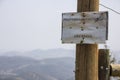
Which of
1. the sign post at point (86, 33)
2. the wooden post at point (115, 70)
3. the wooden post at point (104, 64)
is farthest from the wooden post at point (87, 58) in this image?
the wooden post at point (115, 70)

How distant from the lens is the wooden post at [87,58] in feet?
14.5

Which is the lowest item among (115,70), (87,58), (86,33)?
(115,70)

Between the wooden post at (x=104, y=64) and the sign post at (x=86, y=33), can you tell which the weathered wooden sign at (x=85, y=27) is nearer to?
the sign post at (x=86, y=33)

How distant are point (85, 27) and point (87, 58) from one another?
0.32 m

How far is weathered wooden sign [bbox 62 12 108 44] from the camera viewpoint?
4352mm

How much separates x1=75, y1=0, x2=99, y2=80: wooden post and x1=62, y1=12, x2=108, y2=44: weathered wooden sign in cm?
9

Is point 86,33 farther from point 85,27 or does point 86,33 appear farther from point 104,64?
point 104,64

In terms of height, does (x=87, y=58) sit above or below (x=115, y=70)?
above

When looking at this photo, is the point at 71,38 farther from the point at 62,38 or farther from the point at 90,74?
the point at 90,74

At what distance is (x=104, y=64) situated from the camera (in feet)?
14.9

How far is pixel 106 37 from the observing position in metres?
4.31

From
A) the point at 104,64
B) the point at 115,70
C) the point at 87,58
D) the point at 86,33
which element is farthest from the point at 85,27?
the point at 115,70

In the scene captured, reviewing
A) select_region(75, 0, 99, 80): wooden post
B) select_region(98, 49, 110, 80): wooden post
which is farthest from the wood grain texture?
select_region(98, 49, 110, 80): wooden post

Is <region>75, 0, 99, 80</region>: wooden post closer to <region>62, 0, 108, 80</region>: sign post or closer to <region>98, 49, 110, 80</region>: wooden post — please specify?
<region>62, 0, 108, 80</region>: sign post
